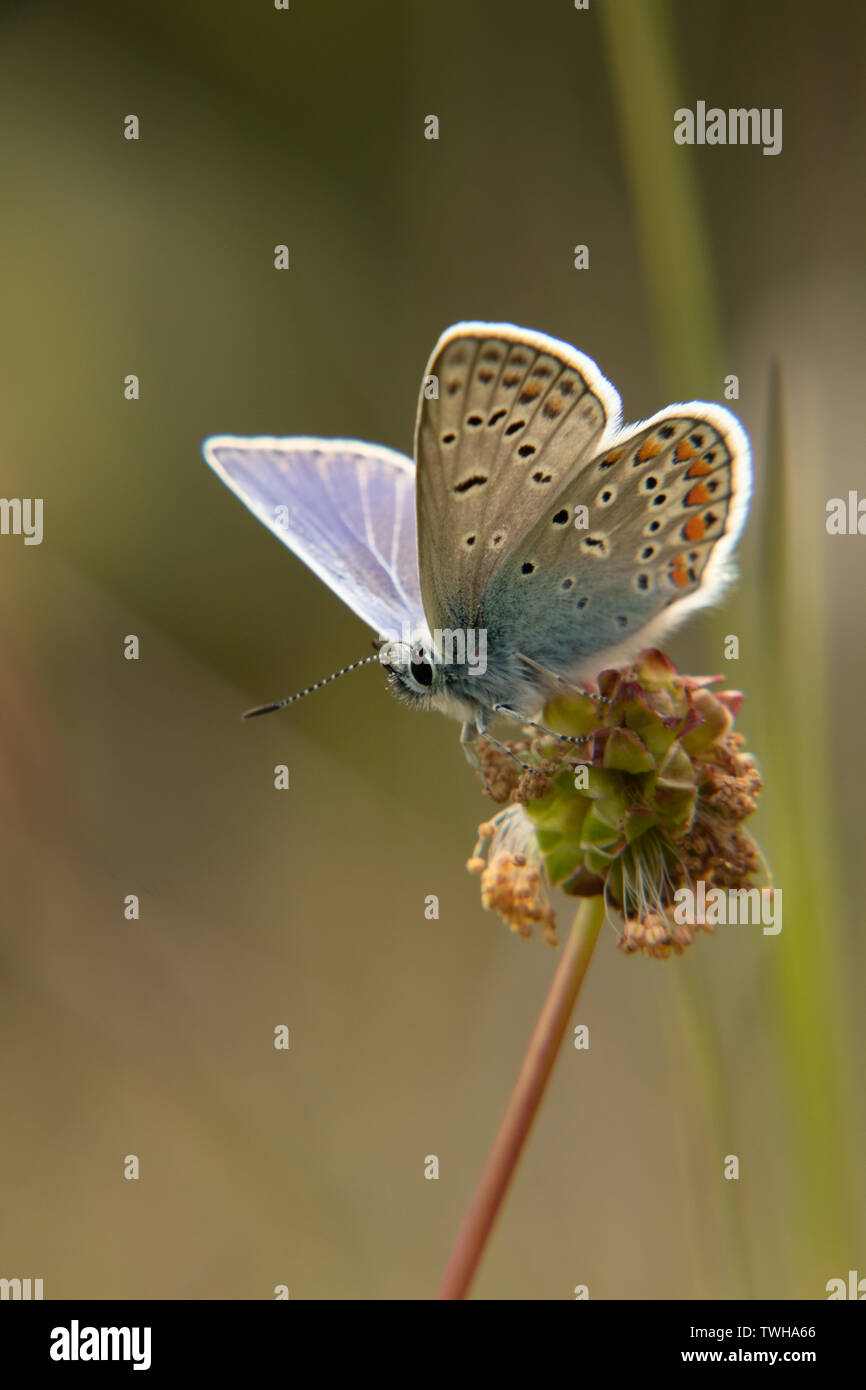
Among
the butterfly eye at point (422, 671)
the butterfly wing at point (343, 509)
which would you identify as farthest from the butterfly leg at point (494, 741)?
the butterfly wing at point (343, 509)

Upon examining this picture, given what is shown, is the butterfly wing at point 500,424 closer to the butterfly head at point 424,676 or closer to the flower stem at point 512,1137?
the butterfly head at point 424,676

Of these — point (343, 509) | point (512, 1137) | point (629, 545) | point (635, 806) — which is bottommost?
point (512, 1137)

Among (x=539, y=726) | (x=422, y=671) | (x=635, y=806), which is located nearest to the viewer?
(x=635, y=806)

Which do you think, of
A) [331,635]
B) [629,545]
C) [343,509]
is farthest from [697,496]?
[331,635]

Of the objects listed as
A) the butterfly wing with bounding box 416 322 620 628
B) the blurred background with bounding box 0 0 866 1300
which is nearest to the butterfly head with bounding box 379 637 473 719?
the butterfly wing with bounding box 416 322 620 628

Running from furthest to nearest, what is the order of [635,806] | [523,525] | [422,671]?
1. [422,671]
2. [523,525]
3. [635,806]

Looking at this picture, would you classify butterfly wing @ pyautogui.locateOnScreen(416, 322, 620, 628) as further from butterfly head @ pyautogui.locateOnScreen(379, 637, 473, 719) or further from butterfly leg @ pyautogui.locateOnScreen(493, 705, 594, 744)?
butterfly leg @ pyautogui.locateOnScreen(493, 705, 594, 744)

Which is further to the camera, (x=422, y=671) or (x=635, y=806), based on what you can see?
(x=422, y=671)

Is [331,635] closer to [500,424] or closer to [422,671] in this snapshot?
[422,671]
